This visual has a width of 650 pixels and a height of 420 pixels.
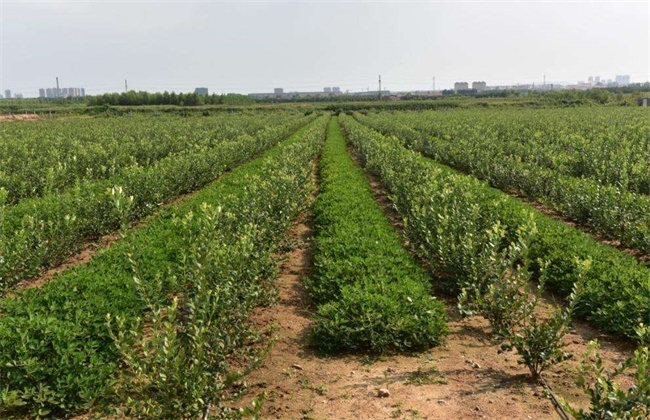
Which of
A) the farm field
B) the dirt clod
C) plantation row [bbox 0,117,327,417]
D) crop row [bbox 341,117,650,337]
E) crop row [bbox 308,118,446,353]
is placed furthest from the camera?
crop row [bbox 341,117,650,337]

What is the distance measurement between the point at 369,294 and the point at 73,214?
7363 millimetres

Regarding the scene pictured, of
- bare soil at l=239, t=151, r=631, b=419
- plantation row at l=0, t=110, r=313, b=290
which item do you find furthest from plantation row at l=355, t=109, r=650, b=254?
plantation row at l=0, t=110, r=313, b=290

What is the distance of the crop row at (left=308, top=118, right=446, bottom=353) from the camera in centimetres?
584

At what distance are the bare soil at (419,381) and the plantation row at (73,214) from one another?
123 inches

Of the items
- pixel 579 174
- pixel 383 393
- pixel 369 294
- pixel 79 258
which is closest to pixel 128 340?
pixel 383 393

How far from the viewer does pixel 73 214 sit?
9945 millimetres

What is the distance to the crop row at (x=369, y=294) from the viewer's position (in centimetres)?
584

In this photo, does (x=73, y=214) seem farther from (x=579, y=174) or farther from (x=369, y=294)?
(x=579, y=174)

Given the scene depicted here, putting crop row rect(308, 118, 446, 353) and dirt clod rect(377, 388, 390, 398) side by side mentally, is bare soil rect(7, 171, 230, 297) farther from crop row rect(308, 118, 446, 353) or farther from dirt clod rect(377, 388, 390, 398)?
dirt clod rect(377, 388, 390, 398)

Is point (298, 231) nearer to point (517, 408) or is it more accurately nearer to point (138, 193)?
point (138, 193)

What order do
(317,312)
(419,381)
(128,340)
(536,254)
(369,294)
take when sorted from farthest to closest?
(536,254) → (317,312) → (369,294) → (419,381) → (128,340)

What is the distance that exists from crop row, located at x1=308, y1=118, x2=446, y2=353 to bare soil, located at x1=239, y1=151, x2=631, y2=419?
0.74ft

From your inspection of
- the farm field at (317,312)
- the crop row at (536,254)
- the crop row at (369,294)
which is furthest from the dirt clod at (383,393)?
the crop row at (536,254)

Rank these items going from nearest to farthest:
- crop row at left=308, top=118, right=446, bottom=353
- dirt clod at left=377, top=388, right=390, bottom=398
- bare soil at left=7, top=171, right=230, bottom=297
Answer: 1. dirt clod at left=377, top=388, right=390, bottom=398
2. crop row at left=308, top=118, right=446, bottom=353
3. bare soil at left=7, top=171, right=230, bottom=297
